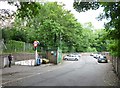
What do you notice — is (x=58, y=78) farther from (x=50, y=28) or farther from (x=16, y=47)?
(x=50, y=28)

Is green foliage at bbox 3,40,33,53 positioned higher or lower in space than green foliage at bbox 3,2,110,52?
lower

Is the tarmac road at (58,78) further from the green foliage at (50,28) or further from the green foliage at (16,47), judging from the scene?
the green foliage at (50,28)

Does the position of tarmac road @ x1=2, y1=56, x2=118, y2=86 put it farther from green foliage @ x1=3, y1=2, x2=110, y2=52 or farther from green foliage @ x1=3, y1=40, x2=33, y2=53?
green foliage @ x1=3, y1=2, x2=110, y2=52

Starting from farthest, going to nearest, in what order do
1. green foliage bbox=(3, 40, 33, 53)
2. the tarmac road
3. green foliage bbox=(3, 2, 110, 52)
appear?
green foliage bbox=(3, 2, 110, 52)
green foliage bbox=(3, 40, 33, 53)
the tarmac road

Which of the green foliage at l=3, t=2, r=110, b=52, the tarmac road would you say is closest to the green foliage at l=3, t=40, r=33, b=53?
the green foliage at l=3, t=2, r=110, b=52

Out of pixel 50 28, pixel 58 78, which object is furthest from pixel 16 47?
pixel 58 78

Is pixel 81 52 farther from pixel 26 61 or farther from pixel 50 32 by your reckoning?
pixel 26 61

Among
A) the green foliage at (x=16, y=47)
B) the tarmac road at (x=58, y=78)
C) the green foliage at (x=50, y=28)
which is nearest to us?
the tarmac road at (x=58, y=78)

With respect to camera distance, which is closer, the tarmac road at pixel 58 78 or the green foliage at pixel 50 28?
the tarmac road at pixel 58 78

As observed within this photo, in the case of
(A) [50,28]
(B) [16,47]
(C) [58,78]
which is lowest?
(C) [58,78]

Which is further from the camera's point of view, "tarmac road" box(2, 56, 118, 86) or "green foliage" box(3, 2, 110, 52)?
"green foliage" box(3, 2, 110, 52)

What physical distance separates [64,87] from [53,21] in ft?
122

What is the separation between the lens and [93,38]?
87.1m

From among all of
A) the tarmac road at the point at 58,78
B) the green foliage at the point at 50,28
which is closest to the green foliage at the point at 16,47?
the green foliage at the point at 50,28
